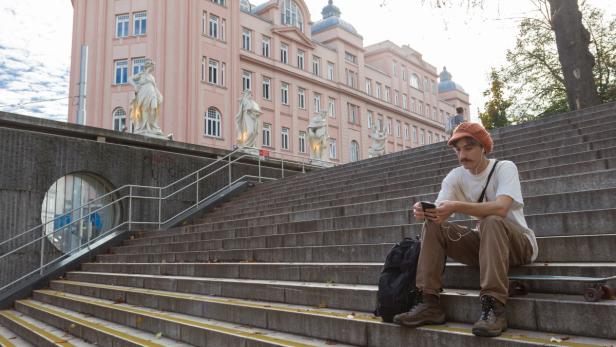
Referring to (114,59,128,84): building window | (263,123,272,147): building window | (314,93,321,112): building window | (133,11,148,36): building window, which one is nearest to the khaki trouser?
(114,59,128,84): building window

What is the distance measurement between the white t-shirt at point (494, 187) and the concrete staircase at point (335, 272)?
1.66ft

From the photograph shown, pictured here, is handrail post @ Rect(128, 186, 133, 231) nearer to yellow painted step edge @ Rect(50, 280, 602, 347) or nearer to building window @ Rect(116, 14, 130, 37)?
yellow painted step edge @ Rect(50, 280, 602, 347)

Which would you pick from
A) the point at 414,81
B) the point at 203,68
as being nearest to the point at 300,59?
the point at 203,68

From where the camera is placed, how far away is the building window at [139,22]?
31781 mm

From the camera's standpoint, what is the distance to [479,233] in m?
3.44

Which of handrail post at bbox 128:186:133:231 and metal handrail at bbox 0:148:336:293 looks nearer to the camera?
metal handrail at bbox 0:148:336:293

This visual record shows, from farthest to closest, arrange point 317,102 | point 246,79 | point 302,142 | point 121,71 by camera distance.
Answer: point 317,102, point 302,142, point 246,79, point 121,71

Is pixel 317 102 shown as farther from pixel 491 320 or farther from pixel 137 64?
pixel 491 320

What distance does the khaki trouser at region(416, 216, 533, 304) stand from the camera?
312 centimetres

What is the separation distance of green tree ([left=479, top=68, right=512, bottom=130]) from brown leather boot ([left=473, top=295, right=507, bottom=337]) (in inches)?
1163

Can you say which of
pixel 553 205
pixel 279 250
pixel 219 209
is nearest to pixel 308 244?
pixel 279 250

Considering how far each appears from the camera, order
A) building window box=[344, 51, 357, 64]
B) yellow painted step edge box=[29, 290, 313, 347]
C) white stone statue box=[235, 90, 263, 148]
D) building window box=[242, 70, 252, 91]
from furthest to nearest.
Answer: building window box=[344, 51, 357, 64] < building window box=[242, 70, 252, 91] < white stone statue box=[235, 90, 263, 148] < yellow painted step edge box=[29, 290, 313, 347]

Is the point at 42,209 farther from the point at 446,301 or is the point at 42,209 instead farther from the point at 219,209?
the point at 446,301

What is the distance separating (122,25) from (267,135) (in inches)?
486
